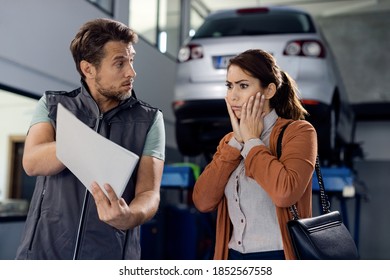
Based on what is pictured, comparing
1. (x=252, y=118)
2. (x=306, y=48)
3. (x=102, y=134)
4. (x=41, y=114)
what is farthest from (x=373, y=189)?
(x=41, y=114)

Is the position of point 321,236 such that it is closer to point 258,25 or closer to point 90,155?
point 90,155

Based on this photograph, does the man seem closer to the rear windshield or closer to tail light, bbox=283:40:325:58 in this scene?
tail light, bbox=283:40:325:58

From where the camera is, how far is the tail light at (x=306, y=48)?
1.88 metres

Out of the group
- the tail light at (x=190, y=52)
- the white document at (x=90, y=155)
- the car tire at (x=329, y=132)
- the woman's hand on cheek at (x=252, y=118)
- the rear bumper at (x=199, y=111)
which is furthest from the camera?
the tail light at (x=190, y=52)

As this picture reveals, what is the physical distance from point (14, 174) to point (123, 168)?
3.45 m

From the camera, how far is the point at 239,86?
43.8 inches

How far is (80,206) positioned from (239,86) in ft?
1.53

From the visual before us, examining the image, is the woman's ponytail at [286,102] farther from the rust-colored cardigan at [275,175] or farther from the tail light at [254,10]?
the tail light at [254,10]

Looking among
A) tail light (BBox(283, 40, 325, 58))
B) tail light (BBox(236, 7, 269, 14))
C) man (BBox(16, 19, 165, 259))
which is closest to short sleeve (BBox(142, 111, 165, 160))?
man (BBox(16, 19, 165, 259))

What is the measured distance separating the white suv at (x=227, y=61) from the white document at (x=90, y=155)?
0.79 metres

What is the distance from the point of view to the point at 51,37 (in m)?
1.72

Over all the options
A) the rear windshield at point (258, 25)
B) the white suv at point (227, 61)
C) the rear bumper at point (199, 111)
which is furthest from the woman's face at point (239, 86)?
the rear windshield at point (258, 25)

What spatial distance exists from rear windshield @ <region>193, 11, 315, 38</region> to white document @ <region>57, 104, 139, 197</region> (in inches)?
46.4

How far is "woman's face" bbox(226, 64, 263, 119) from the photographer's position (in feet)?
3.62
